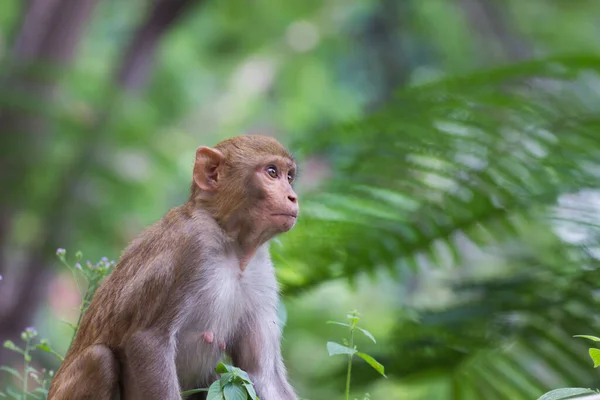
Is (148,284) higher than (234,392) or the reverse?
higher

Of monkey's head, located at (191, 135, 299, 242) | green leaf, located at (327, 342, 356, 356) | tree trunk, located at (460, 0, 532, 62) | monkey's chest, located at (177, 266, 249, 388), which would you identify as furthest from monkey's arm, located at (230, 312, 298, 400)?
tree trunk, located at (460, 0, 532, 62)

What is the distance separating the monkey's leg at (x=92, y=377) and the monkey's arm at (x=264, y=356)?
53cm

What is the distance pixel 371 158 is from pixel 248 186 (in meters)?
2.06

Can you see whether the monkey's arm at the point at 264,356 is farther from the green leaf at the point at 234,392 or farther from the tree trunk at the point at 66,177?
the tree trunk at the point at 66,177

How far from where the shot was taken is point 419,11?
35.0ft

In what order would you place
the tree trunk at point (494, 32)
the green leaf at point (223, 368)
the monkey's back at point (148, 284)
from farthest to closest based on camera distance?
the tree trunk at point (494, 32)
the monkey's back at point (148, 284)
the green leaf at point (223, 368)

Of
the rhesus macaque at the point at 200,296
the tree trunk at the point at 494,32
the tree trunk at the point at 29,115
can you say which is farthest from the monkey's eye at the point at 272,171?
the tree trunk at the point at 494,32

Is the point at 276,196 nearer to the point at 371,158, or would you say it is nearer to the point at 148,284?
the point at 148,284

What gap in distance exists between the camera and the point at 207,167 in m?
3.26

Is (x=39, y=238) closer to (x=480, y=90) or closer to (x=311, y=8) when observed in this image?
(x=311, y=8)

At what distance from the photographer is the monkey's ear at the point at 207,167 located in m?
3.21

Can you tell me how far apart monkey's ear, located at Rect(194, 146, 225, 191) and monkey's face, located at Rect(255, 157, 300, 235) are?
0.49 ft

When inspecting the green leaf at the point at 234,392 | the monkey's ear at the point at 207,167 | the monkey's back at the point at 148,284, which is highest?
the monkey's ear at the point at 207,167

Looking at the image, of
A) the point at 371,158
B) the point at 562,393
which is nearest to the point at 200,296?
the point at 562,393
